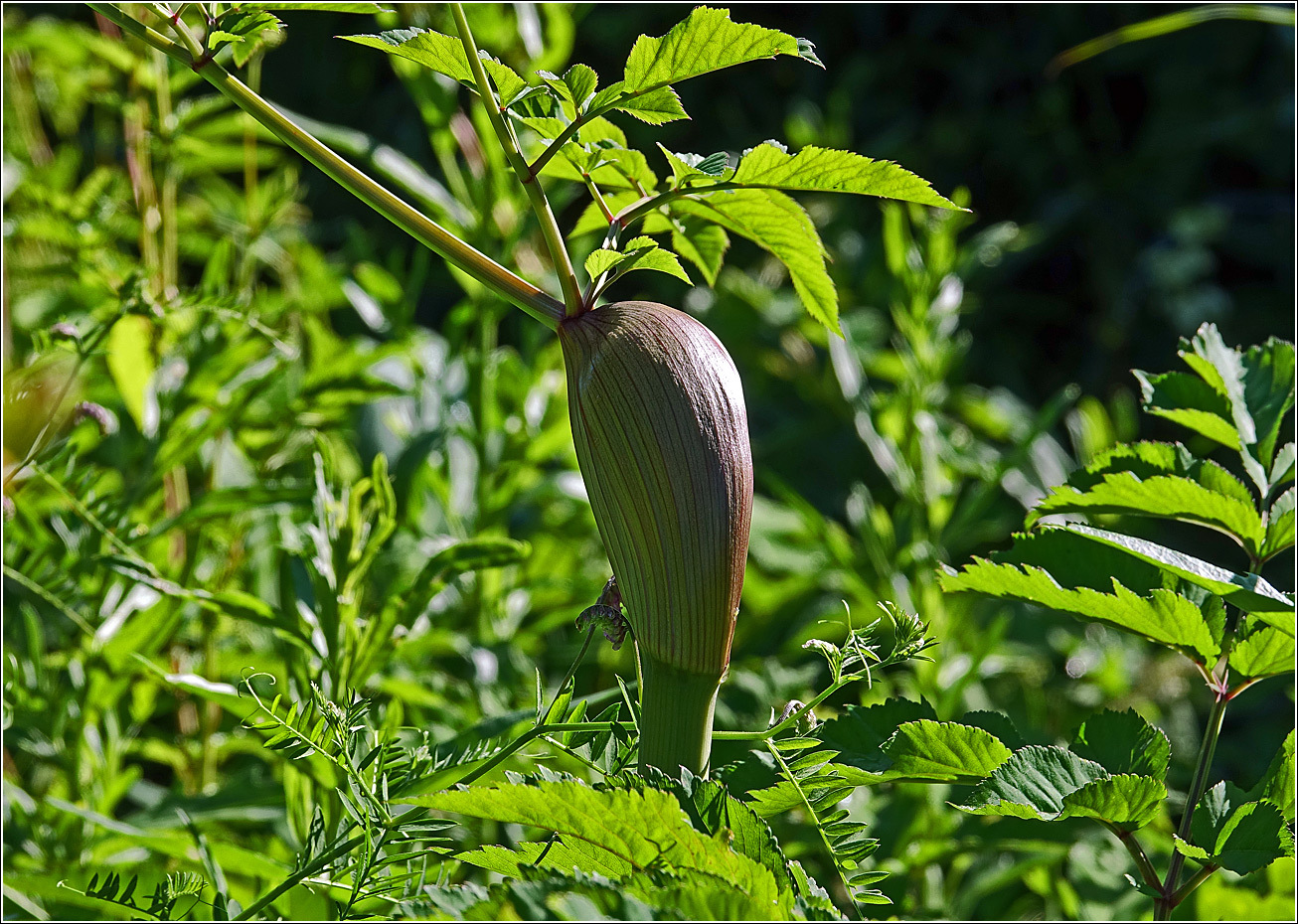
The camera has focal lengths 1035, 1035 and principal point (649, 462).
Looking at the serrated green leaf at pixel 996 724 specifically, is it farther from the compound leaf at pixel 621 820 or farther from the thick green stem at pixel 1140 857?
the compound leaf at pixel 621 820

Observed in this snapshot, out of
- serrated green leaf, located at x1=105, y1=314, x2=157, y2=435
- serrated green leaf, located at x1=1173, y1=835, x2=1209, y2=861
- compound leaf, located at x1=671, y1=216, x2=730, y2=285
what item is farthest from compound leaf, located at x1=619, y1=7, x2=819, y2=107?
serrated green leaf, located at x1=105, y1=314, x2=157, y2=435

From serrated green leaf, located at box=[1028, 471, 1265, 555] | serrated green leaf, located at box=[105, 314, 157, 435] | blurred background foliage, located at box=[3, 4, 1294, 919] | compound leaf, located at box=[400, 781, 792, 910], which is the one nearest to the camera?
compound leaf, located at box=[400, 781, 792, 910]

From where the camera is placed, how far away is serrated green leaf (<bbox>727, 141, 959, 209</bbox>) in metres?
0.37

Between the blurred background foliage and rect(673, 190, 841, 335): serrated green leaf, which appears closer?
rect(673, 190, 841, 335): serrated green leaf

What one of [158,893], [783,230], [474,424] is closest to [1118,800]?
[783,230]

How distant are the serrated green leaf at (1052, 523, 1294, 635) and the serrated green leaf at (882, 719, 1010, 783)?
8 centimetres

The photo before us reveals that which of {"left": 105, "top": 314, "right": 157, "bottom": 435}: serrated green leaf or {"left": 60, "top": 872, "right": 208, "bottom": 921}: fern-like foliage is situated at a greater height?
{"left": 105, "top": 314, "right": 157, "bottom": 435}: serrated green leaf

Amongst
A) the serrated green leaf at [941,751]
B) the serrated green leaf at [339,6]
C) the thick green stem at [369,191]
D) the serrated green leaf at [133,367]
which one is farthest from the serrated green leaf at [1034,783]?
the serrated green leaf at [133,367]

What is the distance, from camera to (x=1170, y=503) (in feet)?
1.35

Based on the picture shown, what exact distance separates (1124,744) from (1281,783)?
0.07 m

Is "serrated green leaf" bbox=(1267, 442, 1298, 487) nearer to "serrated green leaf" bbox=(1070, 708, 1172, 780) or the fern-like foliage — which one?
→ "serrated green leaf" bbox=(1070, 708, 1172, 780)

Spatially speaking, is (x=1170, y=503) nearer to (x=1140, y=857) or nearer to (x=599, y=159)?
→ (x=1140, y=857)

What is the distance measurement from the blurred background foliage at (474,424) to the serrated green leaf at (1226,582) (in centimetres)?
16

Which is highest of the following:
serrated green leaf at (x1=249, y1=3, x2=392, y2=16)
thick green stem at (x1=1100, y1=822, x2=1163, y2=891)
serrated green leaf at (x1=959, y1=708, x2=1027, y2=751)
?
serrated green leaf at (x1=249, y1=3, x2=392, y2=16)
